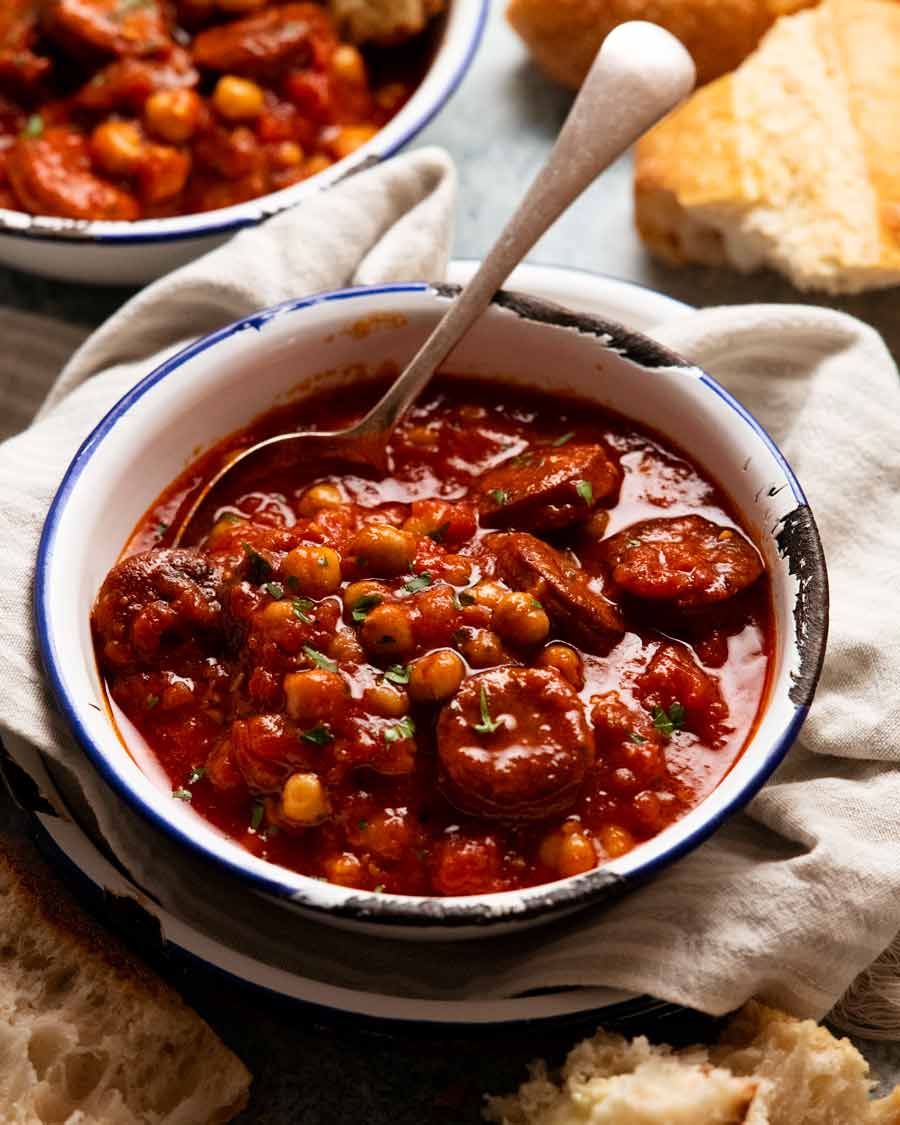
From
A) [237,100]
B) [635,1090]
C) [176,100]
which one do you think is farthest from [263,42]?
[635,1090]

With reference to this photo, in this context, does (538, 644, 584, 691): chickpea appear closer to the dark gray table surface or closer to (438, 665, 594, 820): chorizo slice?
(438, 665, 594, 820): chorizo slice

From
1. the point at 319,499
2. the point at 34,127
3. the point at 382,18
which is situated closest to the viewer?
the point at 319,499

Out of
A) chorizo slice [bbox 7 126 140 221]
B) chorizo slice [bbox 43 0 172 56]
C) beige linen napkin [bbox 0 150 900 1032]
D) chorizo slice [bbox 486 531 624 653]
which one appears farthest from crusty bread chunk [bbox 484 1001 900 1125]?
chorizo slice [bbox 43 0 172 56]

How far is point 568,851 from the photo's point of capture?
11.1 feet

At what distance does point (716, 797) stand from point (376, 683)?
32.6 inches

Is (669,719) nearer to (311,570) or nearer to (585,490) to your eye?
(585,490)

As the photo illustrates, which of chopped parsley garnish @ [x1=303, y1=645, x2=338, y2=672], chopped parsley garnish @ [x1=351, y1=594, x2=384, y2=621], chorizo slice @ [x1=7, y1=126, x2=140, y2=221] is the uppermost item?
→ chopped parsley garnish @ [x1=351, y1=594, x2=384, y2=621]

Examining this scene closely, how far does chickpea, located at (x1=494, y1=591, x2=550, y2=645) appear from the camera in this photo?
3568mm

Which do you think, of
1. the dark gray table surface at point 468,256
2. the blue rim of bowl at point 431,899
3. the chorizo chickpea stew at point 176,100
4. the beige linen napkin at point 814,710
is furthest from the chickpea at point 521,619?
the chorizo chickpea stew at point 176,100

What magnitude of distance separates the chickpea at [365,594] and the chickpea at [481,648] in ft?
0.72

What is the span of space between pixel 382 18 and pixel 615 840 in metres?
3.67

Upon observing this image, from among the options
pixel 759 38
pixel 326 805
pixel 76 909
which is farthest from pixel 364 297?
pixel 759 38

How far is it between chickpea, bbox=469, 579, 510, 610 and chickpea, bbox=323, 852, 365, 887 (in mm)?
687

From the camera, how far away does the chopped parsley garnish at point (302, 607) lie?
139 inches
